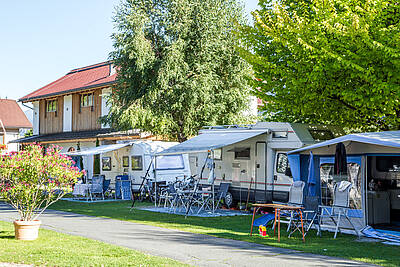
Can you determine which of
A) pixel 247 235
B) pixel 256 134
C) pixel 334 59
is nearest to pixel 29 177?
pixel 247 235

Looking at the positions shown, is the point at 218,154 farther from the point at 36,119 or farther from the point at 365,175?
the point at 36,119

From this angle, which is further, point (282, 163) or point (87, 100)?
point (87, 100)

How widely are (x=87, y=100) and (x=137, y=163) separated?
A: 11.7 meters

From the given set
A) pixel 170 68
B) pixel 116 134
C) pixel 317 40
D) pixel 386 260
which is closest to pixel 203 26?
pixel 170 68

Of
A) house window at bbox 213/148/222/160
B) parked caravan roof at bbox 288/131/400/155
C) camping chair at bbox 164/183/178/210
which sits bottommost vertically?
camping chair at bbox 164/183/178/210

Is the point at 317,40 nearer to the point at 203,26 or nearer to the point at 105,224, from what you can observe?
the point at 105,224

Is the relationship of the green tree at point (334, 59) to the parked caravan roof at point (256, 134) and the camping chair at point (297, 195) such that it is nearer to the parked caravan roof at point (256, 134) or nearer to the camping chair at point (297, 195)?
the parked caravan roof at point (256, 134)

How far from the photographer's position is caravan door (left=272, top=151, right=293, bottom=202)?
15.0 metres

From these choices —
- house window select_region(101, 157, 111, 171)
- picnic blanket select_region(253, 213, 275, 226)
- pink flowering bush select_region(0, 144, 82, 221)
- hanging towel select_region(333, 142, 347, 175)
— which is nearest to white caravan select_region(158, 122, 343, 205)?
picnic blanket select_region(253, 213, 275, 226)

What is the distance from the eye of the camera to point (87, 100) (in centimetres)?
3192

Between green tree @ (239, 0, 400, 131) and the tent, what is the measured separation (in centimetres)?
189

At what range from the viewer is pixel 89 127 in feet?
103

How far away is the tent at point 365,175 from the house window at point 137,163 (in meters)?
9.72

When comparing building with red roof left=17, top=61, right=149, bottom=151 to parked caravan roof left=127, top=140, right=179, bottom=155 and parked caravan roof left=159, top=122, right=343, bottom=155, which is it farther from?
parked caravan roof left=159, top=122, right=343, bottom=155
